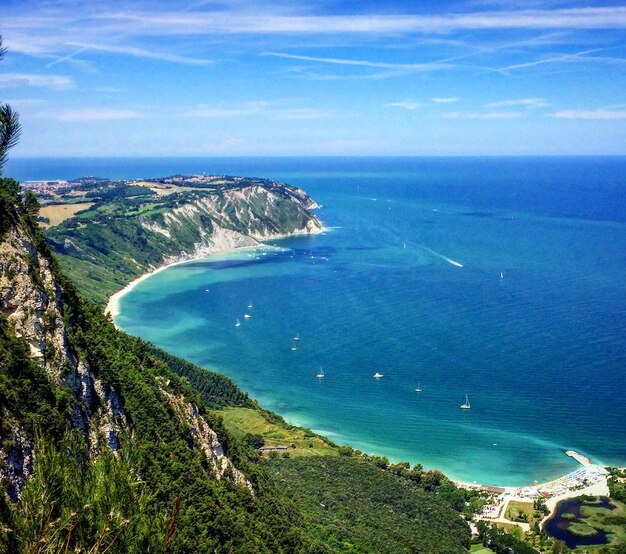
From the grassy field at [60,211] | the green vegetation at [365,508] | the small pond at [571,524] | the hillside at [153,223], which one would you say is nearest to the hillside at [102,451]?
the green vegetation at [365,508]

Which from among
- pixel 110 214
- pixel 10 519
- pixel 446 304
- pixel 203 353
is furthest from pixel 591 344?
pixel 110 214

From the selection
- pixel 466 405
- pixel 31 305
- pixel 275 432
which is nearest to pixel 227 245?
pixel 466 405

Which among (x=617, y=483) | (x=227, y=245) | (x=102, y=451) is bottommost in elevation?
(x=617, y=483)

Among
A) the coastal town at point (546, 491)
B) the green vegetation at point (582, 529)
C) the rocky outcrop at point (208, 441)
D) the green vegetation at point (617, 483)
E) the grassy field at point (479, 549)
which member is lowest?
the grassy field at point (479, 549)

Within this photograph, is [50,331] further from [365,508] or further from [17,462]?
[365,508]

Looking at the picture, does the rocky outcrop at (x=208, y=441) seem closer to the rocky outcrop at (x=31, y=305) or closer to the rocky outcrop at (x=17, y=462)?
the rocky outcrop at (x=31, y=305)

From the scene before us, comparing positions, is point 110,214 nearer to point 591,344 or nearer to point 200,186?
point 200,186
